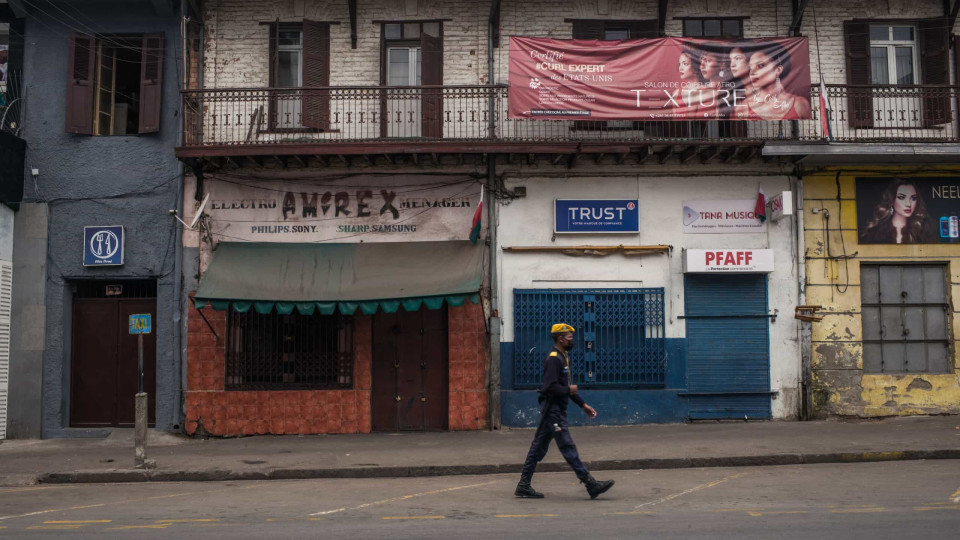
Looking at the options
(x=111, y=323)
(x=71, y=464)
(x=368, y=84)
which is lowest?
(x=71, y=464)

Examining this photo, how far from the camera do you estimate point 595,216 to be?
Answer: 14039mm

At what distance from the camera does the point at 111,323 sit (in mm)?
14352

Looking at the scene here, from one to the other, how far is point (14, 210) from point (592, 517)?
1213 centimetres

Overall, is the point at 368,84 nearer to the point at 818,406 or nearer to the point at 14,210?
the point at 14,210

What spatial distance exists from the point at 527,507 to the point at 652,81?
8.54m

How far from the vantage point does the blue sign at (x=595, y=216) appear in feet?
46.0

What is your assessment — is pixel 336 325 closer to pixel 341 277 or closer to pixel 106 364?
pixel 341 277

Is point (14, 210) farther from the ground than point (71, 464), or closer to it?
farther from the ground

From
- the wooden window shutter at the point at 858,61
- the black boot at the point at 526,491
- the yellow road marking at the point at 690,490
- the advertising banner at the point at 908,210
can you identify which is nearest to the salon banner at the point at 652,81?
the wooden window shutter at the point at 858,61

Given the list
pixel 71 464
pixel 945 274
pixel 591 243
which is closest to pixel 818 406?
pixel 945 274

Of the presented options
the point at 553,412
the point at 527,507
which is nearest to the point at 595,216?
the point at 553,412

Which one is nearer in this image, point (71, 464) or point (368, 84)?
point (71, 464)

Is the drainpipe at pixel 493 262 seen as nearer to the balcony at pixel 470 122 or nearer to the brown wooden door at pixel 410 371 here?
the balcony at pixel 470 122

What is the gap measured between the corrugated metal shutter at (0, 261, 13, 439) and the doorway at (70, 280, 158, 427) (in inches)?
40.5
